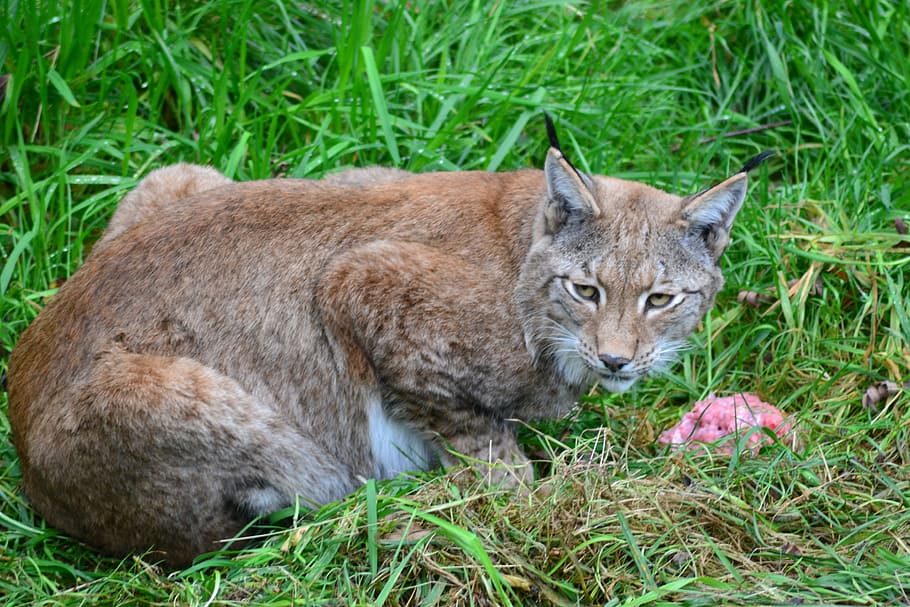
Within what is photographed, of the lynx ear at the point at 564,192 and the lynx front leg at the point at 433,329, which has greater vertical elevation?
the lynx ear at the point at 564,192

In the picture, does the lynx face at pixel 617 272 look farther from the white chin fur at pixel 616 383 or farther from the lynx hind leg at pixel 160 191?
the lynx hind leg at pixel 160 191

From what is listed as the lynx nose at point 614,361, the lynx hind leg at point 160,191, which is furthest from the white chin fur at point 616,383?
the lynx hind leg at point 160,191

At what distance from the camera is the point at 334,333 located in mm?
5016

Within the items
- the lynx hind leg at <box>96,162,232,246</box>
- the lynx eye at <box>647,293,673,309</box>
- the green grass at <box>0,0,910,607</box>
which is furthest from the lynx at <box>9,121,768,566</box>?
the lynx hind leg at <box>96,162,232,246</box>

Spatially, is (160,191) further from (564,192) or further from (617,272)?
(617,272)

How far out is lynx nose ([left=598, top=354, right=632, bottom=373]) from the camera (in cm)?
478

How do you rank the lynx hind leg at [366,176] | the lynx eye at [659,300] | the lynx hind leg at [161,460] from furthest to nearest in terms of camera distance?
the lynx hind leg at [366,176] → the lynx eye at [659,300] → the lynx hind leg at [161,460]

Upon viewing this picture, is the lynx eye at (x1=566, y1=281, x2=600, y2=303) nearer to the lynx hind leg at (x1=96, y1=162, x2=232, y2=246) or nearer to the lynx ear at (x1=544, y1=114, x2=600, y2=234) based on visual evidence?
the lynx ear at (x1=544, y1=114, x2=600, y2=234)

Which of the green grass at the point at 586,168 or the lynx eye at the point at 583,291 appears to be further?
the lynx eye at the point at 583,291

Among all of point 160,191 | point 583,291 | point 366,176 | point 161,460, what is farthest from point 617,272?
point 160,191

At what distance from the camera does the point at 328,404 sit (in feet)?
16.6

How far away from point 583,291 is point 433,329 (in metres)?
0.63

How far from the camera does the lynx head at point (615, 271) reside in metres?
4.85

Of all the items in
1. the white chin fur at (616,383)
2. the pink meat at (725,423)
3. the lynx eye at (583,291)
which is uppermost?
the lynx eye at (583,291)
